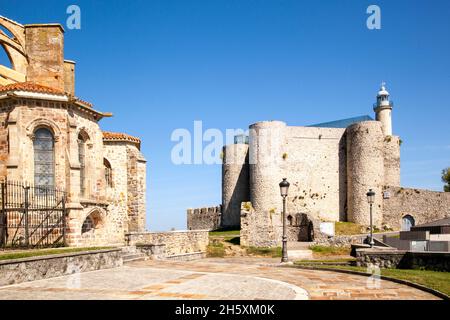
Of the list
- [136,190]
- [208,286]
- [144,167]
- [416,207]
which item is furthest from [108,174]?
[416,207]

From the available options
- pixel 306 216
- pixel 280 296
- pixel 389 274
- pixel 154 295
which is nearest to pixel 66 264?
pixel 154 295

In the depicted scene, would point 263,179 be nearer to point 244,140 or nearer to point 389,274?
point 244,140

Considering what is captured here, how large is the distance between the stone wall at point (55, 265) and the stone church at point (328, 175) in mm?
28293

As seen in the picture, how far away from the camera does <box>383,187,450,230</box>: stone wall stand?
43.2 meters

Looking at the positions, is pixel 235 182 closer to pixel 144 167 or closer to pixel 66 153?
pixel 144 167

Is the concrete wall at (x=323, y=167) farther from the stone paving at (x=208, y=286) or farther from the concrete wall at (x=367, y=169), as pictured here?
the stone paving at (x=208, y=286)

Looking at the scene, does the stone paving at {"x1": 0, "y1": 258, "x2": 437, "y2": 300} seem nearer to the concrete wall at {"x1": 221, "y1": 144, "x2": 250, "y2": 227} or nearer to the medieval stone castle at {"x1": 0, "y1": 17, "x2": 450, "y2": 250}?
the medieval stone castle at {"x1": 0, "y1": 17, "x2": 450, "y2": 250}

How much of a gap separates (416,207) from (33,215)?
36907mm

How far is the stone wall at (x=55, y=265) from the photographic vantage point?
1043 cm

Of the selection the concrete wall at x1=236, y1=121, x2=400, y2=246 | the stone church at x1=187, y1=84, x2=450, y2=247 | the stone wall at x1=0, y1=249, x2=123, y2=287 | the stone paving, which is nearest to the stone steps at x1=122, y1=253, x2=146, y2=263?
the stone wall at x1=0, y1=249, x2=123, y2=287

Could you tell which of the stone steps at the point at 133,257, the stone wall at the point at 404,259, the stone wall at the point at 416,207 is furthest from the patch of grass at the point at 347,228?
the stone steps at the point at 133,257

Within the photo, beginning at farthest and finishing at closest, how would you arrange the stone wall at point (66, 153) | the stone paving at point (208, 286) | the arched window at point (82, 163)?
the arched window at point (82, 163)
the stone wall at point (66, 153)
the stone paving at point (208, 286)

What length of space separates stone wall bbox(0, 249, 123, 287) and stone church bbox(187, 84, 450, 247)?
28293 mm

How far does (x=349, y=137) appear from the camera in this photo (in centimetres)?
4503
